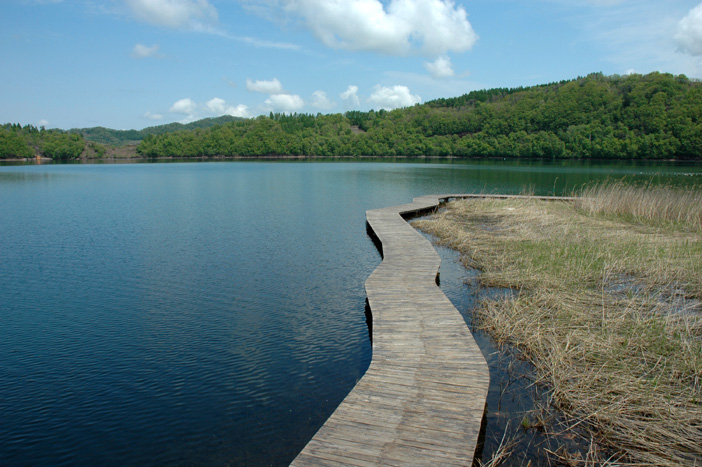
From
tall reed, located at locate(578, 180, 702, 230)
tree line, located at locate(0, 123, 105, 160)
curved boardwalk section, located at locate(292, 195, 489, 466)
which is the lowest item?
A: curved boardwalk section, located at locate(292, 195, 489, 466)

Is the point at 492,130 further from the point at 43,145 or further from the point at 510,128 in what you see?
the point at 43,145

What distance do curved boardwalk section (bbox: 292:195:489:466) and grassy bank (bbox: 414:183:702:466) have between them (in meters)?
1.12

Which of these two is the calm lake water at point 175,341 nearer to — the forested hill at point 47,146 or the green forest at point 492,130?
the green forest at point 492,130

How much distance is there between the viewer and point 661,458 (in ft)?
13.4

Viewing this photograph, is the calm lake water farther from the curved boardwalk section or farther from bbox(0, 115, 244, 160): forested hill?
bbox(0, 115, 244, 160): forested hill

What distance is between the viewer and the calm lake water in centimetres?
488

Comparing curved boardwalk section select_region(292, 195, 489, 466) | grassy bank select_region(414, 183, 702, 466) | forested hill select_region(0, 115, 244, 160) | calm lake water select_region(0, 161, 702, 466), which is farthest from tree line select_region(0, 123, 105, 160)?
curved boardwalk section select_region(292, 195, 489, 466)

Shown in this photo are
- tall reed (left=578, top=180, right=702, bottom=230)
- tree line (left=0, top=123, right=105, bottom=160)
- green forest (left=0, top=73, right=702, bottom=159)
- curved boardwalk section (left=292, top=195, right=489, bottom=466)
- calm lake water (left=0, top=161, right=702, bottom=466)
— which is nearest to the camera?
curved boardwalk section (left=292, top=195, right=489, bottom=466)

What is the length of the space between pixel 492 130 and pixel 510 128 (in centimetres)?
400

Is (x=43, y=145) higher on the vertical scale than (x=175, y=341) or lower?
higher

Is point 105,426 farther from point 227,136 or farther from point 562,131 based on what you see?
point 227,136

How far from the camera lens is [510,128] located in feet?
338

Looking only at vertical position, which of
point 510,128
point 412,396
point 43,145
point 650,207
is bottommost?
point 412,396

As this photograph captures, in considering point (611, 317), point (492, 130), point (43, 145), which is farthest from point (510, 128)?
point (43, 145)
